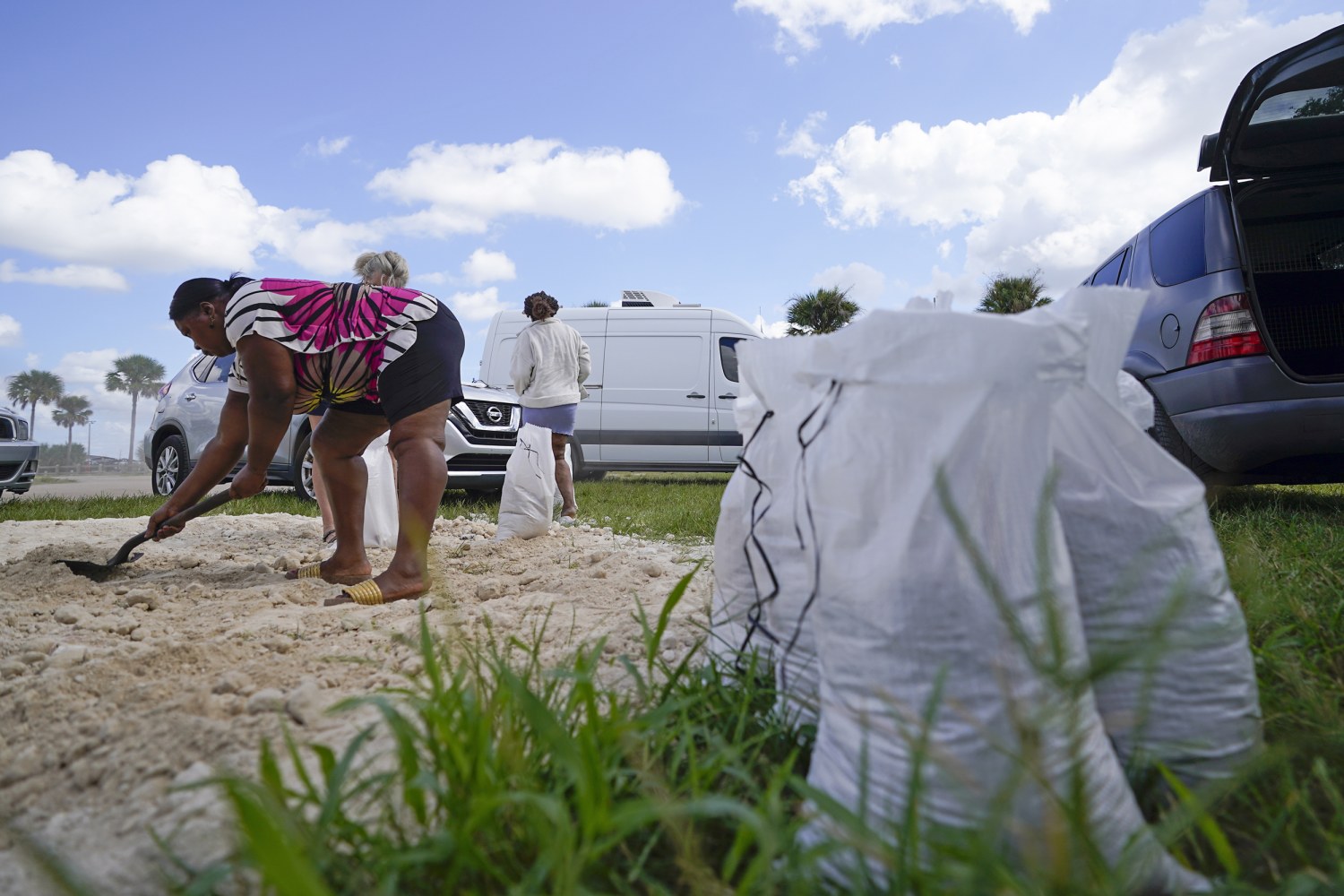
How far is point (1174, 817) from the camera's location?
917 mm

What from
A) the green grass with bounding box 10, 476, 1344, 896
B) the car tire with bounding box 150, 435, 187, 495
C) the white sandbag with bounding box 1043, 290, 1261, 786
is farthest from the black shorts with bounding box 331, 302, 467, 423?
the car tire with bounding box 150, 435, 187, 495

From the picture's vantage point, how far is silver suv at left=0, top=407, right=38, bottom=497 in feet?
28.5

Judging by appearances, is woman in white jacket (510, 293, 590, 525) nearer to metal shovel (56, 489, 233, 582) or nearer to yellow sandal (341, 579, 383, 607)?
metal shovel (56, 489, 233, 582)

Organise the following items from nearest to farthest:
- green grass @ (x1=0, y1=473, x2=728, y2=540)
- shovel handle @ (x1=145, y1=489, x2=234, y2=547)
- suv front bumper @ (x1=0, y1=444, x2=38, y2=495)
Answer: shovel handle @ (x1=145, y1=489, x2=234, y2=547) < green grass @ (x1=0, y1=473, x2=728, y2=540) < suv front bumper @ (x1=0, y1=444, x2=38, y2=495)

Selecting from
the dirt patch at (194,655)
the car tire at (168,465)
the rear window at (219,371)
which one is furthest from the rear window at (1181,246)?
the car tire at (168,465)

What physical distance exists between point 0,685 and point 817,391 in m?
2.26

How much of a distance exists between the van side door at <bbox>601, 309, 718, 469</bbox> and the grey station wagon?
19.8ft

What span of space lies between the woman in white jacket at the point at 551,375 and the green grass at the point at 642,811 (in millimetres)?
4476

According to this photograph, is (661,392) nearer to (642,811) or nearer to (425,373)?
(425,373)

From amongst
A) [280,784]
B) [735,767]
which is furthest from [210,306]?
[735,767]

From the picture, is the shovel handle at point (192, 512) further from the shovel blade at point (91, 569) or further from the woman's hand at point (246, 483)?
the shovel blade at point (91, 569)

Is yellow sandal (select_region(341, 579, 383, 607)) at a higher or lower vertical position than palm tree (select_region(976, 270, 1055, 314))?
lower

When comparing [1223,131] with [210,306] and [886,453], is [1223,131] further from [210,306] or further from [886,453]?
[210,306]

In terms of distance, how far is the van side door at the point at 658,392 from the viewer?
33.2ft
